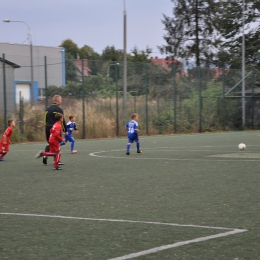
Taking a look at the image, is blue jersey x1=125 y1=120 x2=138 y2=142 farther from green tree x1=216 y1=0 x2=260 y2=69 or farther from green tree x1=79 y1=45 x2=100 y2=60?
green tree x1=79 y1=45 x2=100 y2=60

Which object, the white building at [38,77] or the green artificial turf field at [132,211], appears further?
the white building at [38,77]

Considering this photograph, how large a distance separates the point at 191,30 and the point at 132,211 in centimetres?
5494

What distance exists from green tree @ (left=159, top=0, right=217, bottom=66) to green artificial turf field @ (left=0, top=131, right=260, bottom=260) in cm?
4762

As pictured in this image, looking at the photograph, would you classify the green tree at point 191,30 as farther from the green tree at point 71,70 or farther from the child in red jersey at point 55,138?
the child in red jersey at point 55,138

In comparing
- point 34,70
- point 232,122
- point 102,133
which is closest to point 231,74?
point 232,122

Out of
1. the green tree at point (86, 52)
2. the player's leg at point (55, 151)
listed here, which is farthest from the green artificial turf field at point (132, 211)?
the green tree at point (86, 52)

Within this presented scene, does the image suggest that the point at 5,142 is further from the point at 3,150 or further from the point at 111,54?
the point at 111,54

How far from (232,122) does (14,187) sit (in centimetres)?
2597

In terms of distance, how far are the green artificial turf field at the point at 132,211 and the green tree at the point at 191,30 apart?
4762 centimetres

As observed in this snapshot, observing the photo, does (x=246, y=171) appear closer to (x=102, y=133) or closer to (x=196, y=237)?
(x=196, y=237)

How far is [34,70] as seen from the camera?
28250mm

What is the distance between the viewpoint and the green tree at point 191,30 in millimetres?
60969

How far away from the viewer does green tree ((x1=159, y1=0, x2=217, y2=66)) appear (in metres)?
61.0

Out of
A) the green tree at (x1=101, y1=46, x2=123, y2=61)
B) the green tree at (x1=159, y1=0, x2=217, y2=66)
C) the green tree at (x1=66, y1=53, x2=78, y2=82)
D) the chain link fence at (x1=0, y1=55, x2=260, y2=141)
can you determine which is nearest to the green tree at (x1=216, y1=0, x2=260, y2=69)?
the green tree at (x1=159, y1=0, x2=217, y2=66)
